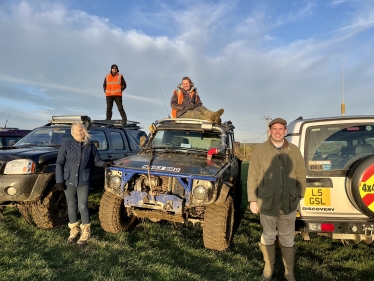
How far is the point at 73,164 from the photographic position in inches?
187

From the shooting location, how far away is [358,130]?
163 inches

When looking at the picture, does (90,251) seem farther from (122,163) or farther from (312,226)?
(312,226)

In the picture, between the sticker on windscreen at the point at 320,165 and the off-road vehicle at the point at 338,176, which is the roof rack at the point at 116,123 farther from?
the sticker on windscreen at the point at 320,165

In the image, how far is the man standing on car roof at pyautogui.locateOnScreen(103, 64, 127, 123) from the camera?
9312mm

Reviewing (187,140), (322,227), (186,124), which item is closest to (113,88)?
(186,124)

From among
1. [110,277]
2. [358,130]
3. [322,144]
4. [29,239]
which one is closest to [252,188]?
[322,144]

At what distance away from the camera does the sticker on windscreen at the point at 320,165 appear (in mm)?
4082

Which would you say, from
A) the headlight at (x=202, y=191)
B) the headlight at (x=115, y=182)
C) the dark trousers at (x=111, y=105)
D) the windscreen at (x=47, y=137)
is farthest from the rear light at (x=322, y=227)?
the dark trousers at (x=111, y=105)

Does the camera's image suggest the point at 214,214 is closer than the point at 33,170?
Yes

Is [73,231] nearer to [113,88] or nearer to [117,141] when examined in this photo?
[117,141]

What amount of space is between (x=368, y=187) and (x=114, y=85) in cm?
735

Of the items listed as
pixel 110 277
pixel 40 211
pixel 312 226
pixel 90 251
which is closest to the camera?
pixel 110 277

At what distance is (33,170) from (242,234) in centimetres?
364

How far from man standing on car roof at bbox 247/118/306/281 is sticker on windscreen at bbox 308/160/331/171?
1.53 feet
